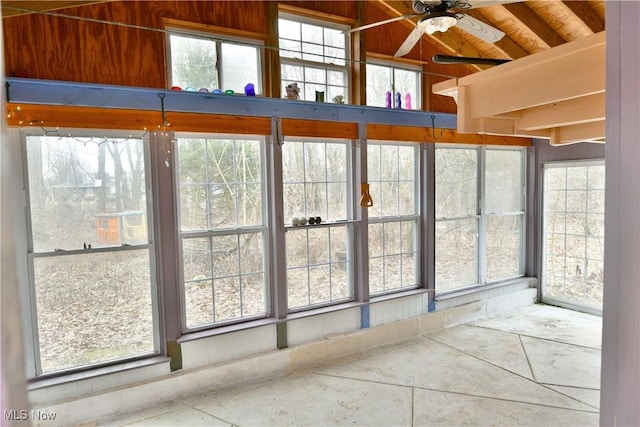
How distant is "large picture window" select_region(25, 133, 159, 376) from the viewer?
3.12m

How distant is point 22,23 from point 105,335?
8.18ft

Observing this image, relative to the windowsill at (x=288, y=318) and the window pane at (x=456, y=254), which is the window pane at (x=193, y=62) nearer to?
the windowsill at (x=288, y=318)

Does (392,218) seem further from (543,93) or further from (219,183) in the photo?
(543,93)

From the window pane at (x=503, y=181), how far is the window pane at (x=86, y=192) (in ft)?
15.0

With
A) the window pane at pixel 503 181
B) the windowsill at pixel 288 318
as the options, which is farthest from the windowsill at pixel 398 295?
the window pane at pixel 503 181

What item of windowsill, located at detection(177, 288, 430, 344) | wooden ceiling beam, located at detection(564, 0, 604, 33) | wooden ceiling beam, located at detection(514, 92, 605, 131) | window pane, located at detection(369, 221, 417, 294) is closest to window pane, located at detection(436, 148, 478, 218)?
window pane, located at detection(369, 221, 417, 294)

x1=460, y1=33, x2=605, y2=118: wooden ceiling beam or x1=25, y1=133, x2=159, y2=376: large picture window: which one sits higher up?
x1=460, y1=33, x2=605, y2=118: wooden ceiling beam

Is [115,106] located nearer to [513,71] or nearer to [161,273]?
[161,273]

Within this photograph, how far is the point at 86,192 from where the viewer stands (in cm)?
327

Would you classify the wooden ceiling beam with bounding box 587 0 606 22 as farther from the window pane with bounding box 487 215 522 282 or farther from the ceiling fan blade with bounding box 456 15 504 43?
the window pane with bounding box 487 215 522 282

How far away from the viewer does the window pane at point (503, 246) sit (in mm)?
5801

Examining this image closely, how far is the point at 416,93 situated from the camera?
16.3ft

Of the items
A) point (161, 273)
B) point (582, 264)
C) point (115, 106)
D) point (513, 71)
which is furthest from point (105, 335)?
point (582, 264)

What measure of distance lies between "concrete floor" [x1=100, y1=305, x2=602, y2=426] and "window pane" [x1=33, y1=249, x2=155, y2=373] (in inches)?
23.9
